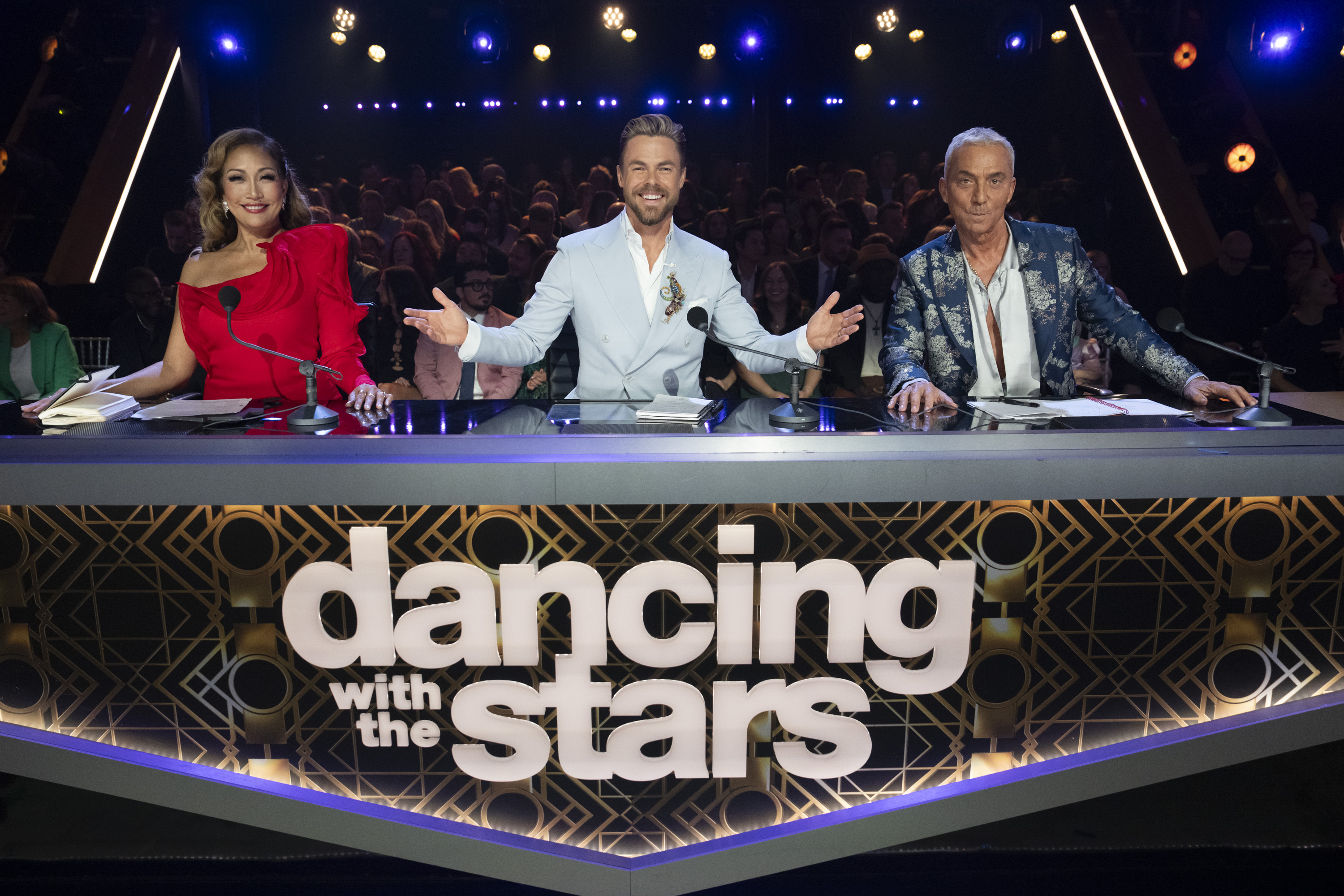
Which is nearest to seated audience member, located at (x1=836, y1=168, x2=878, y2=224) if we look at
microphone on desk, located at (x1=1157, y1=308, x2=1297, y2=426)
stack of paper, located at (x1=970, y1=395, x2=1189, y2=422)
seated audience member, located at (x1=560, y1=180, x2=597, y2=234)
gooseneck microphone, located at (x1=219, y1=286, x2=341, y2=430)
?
seated audience member, located at (x1=560, y1=180, x2=597, y2=234)

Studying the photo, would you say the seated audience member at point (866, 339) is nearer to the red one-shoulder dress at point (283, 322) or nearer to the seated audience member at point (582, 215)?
the seated audience member at point (582, 215)

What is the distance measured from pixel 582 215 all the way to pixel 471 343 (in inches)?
165

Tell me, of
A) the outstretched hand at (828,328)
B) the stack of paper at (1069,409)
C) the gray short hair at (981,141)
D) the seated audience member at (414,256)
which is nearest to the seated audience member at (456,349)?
the seated audience member at (414,256)

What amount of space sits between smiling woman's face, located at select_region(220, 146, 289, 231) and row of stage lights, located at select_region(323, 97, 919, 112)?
20.9 feet

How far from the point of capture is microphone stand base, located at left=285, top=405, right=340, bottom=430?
5.95ft

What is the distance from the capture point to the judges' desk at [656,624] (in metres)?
1.74

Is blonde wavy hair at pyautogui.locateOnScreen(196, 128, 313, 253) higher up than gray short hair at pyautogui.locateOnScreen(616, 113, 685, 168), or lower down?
lower down

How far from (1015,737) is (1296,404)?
49.6 inches

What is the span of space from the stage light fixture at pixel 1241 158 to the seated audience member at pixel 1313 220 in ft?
1.54

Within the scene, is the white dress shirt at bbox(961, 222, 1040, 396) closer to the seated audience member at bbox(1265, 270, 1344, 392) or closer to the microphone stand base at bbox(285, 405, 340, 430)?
the microphone stand base at bbox(285, 405, 340, 430)

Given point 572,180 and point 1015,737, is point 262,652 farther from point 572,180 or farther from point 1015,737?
point 572,180

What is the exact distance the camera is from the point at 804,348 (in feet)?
7.43

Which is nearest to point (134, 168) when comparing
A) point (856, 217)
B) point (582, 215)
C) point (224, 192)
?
point (582, 215)

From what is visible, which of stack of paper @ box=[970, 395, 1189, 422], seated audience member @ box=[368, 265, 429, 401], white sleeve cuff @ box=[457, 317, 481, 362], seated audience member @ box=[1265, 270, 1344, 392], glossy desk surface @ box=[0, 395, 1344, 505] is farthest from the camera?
seated audience member @ box=[368, 265, 429, 401]
